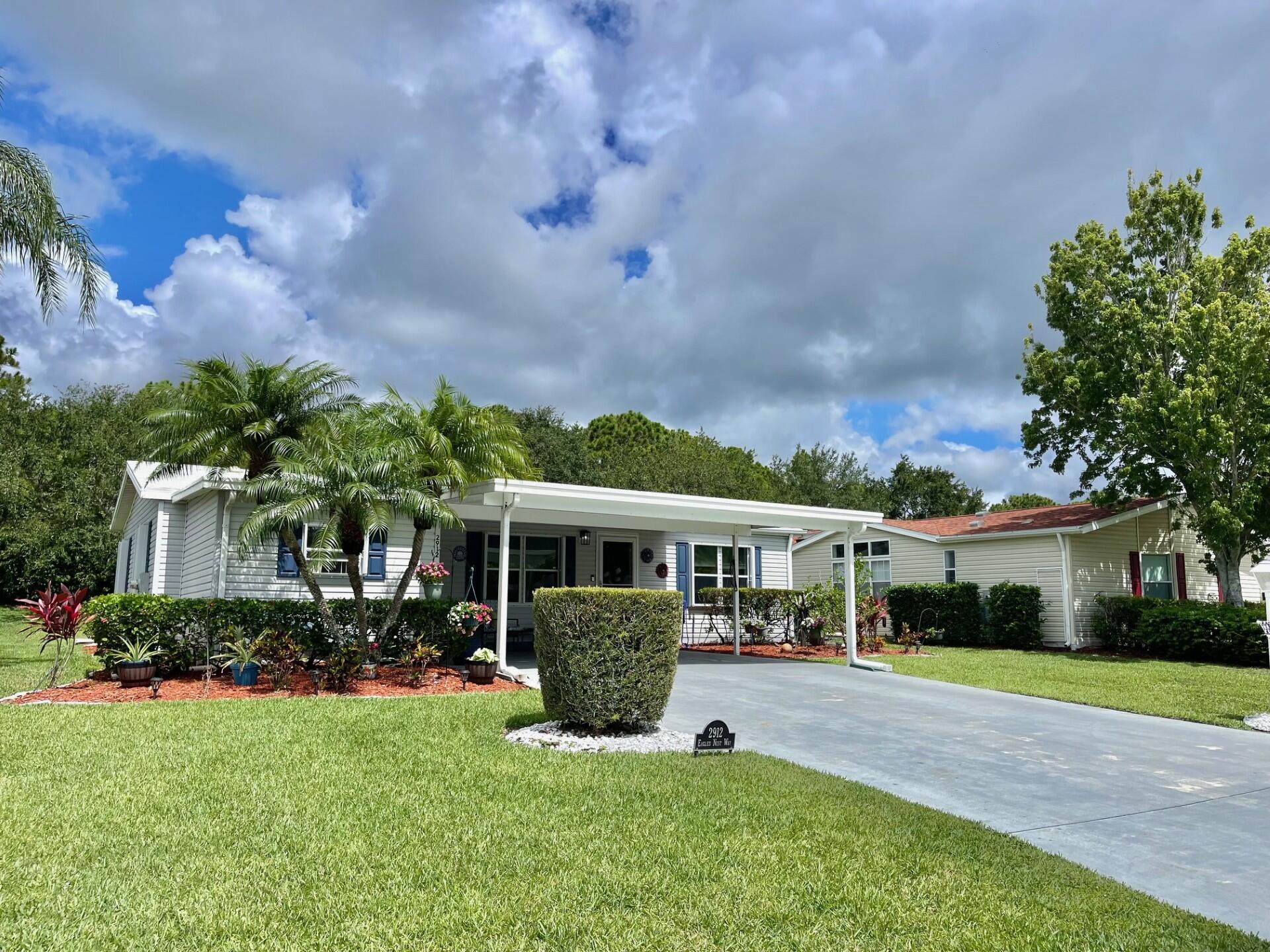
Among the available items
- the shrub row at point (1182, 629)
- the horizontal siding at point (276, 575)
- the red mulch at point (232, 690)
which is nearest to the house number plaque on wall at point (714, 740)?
the red mulch at point (232, 690)

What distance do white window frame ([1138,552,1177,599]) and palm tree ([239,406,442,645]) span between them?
18.5 m

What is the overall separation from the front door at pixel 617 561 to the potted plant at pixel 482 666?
775 cm

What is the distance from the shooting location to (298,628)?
39.6ft

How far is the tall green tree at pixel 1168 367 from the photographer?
54.5 ft

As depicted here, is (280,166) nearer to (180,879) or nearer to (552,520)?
(552,520)

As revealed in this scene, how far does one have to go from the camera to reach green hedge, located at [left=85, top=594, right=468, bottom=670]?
11023 millimetres

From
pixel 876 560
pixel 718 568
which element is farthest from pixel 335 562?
pixel 876 560

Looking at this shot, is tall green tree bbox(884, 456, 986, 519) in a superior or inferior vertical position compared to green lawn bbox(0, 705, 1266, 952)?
superior

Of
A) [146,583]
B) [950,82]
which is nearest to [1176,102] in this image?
[950,82]

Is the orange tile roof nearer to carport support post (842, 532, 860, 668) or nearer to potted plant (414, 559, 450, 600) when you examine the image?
carport support post (842, 532, 860, 668)

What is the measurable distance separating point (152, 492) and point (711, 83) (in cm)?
1239

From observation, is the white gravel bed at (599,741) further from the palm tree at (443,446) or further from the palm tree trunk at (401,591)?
the palm tree trunk at (401,591)

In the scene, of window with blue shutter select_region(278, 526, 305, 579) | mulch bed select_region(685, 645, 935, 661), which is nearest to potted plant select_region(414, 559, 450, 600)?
window with blue shutter select_region(278, 526, 305, 579)

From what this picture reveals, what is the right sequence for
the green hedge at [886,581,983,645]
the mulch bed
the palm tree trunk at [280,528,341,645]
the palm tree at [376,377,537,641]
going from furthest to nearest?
the green hedge at [886,581,983,645]
the mulch bed
the palm tree at [376,377,537,641]
the palm tree trunk at [280,528,341,645]
